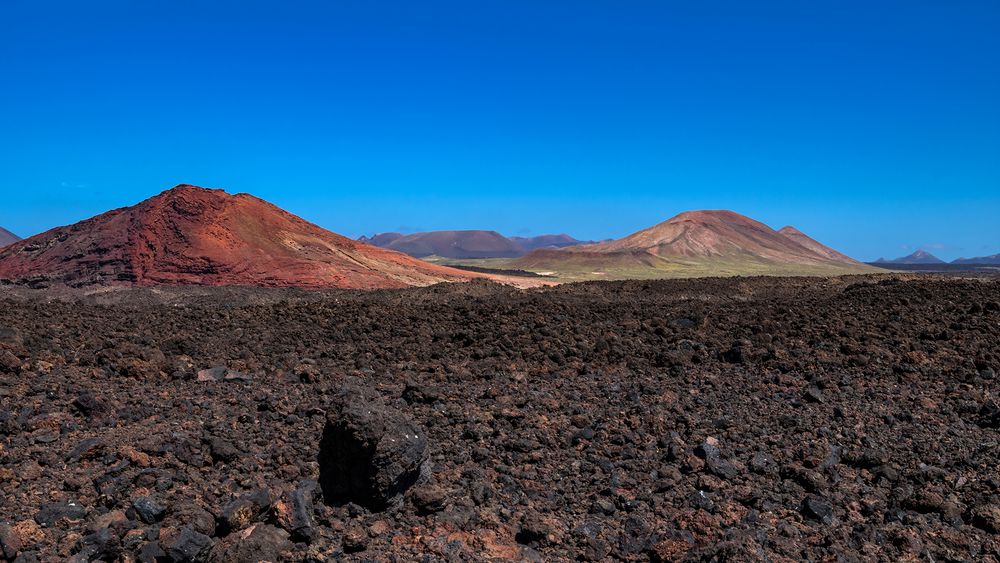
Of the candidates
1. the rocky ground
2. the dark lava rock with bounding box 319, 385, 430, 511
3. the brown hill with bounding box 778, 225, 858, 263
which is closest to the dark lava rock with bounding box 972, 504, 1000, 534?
the rocky ground

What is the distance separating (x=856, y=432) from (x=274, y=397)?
612 centimetres

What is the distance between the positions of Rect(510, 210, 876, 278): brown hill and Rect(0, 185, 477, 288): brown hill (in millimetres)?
38247

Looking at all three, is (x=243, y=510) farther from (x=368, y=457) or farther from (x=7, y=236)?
(x=7, y=236)

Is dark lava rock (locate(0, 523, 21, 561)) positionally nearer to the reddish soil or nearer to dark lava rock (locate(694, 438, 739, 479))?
dark lava rock (locate(694, 438, 739, 479))

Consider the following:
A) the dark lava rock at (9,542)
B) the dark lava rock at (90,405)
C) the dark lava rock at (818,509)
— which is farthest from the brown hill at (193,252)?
the dark lava rock at (818,509)

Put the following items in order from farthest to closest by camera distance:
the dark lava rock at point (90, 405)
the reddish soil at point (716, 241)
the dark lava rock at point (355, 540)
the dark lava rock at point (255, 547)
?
the reddish soil at point (716, 241)
the dark lava rock at point (90, 405)
the dark lava rock at point (355, 540)
the dark lava rock at point (255, 547)

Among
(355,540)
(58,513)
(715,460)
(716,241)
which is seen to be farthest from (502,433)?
(716,241)

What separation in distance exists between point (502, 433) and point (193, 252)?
84.6 ft

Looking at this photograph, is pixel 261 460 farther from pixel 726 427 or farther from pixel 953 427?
pixel 953 427

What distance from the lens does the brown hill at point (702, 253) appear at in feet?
249

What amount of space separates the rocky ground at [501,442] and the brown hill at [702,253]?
55.4 meters

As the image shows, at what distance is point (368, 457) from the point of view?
5.02m

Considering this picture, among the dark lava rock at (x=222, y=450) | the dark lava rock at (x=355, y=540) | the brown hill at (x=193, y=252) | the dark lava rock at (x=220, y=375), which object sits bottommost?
the dark lava rock at (x=355, y=540)

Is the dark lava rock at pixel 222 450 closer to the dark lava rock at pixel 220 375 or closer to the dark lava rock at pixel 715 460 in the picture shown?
the dark lava rock at pixel 220 375
